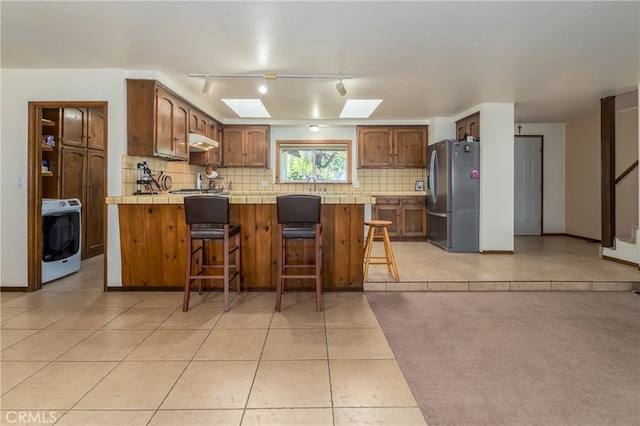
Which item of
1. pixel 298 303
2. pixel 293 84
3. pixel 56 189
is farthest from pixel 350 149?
pixel 56 189

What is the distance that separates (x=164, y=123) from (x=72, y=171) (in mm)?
2106

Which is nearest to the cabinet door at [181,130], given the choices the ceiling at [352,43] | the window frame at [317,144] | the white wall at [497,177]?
the ceiling at [352,43]

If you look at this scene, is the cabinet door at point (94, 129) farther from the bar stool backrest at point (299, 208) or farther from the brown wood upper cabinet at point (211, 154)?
the bar stool backrest at point (299, 208)

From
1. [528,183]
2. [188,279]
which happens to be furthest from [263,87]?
[528,183]

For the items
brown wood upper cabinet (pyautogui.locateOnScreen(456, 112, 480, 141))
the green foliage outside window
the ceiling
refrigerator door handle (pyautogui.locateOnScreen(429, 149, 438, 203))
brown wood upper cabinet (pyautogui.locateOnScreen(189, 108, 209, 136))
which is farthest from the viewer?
the green foliage outside window

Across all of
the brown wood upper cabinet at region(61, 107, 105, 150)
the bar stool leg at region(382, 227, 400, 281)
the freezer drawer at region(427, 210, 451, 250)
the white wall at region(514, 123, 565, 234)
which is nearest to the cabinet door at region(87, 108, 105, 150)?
the brown wood upper cabinet at region(61, 107, 105, 150)

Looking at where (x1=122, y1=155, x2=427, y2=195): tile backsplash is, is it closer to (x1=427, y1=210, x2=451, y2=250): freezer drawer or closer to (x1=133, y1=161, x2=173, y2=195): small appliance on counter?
(x1=427, y1=210, x2=451, y2=250): freezer drawer

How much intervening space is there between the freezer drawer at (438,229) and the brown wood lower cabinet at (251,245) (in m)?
2.39

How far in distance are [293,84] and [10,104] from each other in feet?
9.61

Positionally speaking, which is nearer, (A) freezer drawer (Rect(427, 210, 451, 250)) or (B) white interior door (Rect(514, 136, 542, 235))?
(A) freezer drawer (Rect(427, 210, 451, 250))

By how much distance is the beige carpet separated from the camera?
1.55 metres

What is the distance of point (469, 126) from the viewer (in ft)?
17.5

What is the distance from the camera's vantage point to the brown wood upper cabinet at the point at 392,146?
6133 mm

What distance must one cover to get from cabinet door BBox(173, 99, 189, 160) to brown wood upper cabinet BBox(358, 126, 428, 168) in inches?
123
